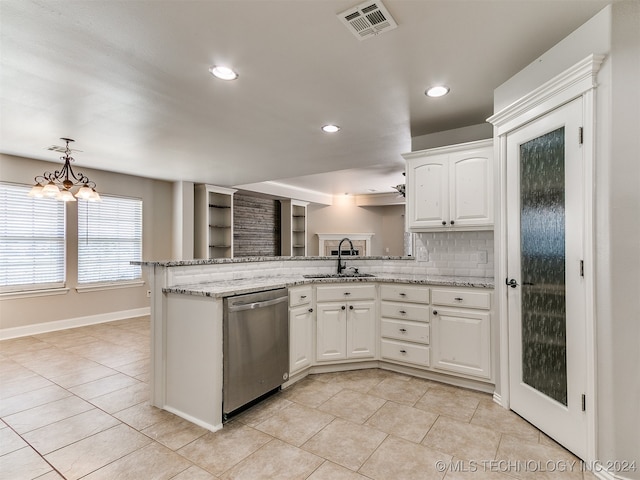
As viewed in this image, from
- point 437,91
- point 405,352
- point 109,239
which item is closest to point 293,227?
point 109,239

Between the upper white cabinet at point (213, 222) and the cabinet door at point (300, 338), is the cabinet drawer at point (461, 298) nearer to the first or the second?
the cabinet door at point (300, 338)

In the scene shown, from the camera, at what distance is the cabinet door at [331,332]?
127 inches

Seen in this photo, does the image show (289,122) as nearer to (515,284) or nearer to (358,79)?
(358,79)

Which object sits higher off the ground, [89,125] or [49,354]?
[89,125]

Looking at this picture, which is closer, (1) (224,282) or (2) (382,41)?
(2) (382,41)

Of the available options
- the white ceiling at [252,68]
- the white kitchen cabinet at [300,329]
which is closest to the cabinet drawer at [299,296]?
the white kitchen cabinet at [300,329]

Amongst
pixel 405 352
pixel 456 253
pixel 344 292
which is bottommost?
pixel 405 352

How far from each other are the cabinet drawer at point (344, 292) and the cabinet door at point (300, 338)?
7.7 inches

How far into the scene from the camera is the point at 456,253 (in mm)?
3482

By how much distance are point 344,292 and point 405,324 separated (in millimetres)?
650

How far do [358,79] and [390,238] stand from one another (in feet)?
25.5

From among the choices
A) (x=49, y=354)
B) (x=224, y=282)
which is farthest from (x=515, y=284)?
(x=49, y=354)

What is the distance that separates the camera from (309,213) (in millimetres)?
9406

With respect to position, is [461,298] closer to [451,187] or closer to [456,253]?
[456,253]
